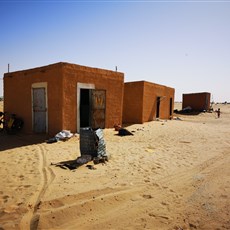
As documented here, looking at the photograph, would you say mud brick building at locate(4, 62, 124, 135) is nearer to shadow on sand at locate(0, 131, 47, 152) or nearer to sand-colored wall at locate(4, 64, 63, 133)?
sand-colored wall at locate(4, 64, 63, 133)

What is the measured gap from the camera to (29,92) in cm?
1024

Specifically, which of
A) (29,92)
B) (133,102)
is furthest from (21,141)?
(133,102)

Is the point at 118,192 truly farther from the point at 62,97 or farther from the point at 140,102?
the point at 140,102

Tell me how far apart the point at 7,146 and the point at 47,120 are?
2279mm

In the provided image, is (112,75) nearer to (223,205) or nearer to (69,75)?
(69,75)

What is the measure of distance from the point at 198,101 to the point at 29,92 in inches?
1006

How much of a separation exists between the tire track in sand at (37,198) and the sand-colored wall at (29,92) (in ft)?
11.9

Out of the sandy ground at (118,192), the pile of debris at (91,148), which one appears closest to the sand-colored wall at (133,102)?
the sandy ground at (118,192)

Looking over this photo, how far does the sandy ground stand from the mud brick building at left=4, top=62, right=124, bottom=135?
2946 mm

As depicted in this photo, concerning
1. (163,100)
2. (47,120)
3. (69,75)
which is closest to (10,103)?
(47,120)

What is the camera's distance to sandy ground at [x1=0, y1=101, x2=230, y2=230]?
3.04 m

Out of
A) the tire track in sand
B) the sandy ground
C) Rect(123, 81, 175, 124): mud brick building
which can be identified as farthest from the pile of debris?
Rect(123, 81, 175, 124): mud brick building

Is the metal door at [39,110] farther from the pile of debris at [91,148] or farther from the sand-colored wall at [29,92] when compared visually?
the pile of debris at [91,148]

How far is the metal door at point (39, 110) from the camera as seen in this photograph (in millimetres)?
9773
